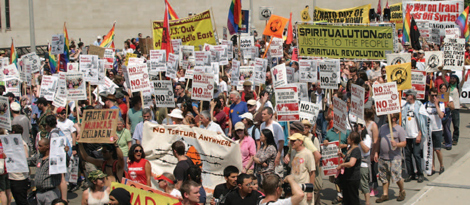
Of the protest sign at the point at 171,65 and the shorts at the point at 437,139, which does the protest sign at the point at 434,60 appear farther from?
the protest sign at the point at 171,65

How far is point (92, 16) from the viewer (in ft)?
136

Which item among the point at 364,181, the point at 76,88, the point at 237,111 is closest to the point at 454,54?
the point at 237,111

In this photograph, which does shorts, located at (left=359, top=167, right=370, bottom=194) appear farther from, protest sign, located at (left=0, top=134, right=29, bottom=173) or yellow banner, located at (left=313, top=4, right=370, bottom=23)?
yellow banner, located at (left=313, top=4, right=370, bottom=23)

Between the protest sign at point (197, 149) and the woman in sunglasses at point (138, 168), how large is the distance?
4.17 ft

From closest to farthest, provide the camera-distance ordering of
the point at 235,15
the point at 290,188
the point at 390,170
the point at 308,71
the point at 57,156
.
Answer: the point at 290,188
the point at 57,156
the point at 390,170
the point at 308,71
the point at 235,15

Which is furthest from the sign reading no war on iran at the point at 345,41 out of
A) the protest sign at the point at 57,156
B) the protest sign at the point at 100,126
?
the protest sign at the point at 57,156

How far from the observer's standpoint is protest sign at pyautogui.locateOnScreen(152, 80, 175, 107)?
11.5m

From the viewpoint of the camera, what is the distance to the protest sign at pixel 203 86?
11719 mm

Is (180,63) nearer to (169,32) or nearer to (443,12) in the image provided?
(169,32)

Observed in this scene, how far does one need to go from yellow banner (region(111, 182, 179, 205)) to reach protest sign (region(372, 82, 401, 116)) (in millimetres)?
5080

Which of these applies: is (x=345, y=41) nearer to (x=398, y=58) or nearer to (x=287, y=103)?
(x=398, y=58)

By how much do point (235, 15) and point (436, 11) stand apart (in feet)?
22.0

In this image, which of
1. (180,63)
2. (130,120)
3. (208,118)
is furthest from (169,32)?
(208,118)

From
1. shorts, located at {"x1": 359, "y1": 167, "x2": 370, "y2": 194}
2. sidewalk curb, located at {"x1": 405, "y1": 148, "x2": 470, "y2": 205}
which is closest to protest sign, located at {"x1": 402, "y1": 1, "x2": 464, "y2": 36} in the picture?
sidewalk curb, located at {"x1": 405, "y1": 148, "x2": 470, "y2": 205}
